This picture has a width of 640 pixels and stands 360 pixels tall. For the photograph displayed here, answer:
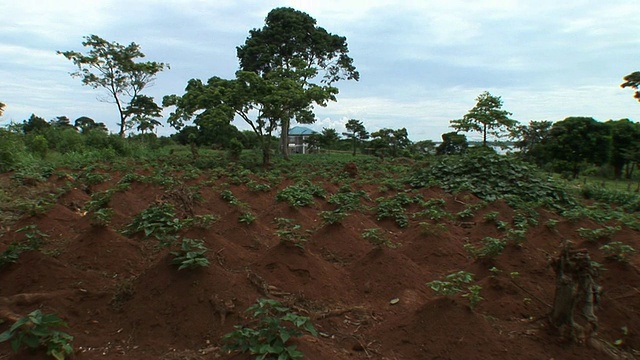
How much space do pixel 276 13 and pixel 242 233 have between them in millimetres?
21492

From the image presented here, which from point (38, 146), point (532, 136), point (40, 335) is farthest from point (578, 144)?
point (38, 146)

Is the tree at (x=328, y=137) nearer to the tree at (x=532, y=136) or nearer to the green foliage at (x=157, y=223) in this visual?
the tree at (x=532, y=136)

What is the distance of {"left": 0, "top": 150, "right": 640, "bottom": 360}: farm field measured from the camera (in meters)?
2.87

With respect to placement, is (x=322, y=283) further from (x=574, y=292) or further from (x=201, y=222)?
(x=574, y=292)

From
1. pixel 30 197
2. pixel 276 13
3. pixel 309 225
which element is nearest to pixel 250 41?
pixel 276 13

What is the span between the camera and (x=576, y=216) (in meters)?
6.26

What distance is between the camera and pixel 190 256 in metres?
3.26

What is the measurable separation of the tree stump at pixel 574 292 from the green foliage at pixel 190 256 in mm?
2646

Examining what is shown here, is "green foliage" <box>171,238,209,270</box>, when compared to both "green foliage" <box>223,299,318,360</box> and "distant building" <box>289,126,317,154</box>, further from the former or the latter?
"distant building" <box>289,126,317,154</box>

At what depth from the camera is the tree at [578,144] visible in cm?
1864

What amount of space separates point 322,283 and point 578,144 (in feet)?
62.9

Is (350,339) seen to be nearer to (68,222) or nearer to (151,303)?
(151,303)

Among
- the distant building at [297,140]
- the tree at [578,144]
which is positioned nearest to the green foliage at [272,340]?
the tree at [578,144]

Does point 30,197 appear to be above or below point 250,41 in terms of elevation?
below
